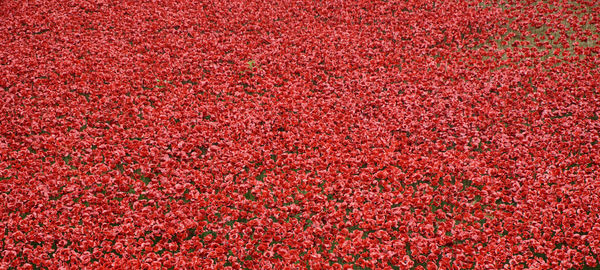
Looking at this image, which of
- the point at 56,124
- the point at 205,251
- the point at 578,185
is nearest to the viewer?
the point at 205,251

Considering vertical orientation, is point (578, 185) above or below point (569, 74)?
below

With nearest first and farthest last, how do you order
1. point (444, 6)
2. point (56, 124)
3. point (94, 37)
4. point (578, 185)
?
point (578, 185) < point (56, 124) < point (94, 37) < point (444, 6)

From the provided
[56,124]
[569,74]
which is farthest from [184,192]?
[569,74]

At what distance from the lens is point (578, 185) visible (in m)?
6.47

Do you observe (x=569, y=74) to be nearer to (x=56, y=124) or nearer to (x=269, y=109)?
(x=269, y=109)

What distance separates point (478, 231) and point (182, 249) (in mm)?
4268

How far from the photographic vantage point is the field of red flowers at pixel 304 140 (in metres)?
5.70

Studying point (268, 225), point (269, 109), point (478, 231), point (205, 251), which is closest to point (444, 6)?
point (269, 109)

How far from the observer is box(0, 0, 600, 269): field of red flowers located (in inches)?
225

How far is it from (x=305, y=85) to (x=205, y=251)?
4.97 meters

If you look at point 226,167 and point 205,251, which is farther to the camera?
point 226,167

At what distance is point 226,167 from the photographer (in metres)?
7.07

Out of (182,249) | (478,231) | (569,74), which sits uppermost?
(569,74)

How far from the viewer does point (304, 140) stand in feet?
24.8
